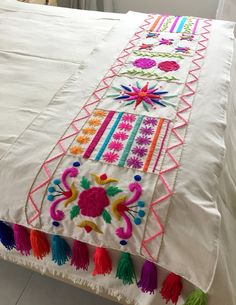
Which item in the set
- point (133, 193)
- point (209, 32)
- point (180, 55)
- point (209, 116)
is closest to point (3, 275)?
point (133, 193)

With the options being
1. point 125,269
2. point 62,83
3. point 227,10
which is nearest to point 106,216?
point 125,269

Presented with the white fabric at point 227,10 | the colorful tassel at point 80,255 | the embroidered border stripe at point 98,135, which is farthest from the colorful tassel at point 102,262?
the white fabric at point 227,10

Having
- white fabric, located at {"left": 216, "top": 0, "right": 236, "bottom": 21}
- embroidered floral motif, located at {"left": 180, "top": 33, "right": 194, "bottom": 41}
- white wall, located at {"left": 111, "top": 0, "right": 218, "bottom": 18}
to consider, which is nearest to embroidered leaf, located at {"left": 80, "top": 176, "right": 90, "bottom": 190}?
embroidered floral motif, located at {"left": 180, "top": 33, "right": 194, "bottom": 41}

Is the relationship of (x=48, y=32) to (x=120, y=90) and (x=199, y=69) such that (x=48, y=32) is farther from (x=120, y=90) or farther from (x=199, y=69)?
(x=199, y=69)

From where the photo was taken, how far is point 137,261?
0.79m

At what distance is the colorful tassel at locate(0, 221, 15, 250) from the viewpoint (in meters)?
0.88

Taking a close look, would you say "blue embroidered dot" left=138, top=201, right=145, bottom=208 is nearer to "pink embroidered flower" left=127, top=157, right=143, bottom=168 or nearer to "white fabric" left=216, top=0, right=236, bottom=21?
"pink embroidered flower" left=127, top=157, right=143, bottom=168

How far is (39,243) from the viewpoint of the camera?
2.77 feet

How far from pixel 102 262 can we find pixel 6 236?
0.96 ft

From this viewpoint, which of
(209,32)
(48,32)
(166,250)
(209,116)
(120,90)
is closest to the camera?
(166,250)

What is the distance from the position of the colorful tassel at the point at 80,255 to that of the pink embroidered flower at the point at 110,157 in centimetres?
22

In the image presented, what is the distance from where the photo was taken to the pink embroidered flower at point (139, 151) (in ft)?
2.75

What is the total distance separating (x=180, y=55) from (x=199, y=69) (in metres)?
0.13

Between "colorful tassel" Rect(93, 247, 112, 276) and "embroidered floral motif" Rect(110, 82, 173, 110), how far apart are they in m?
0.45
